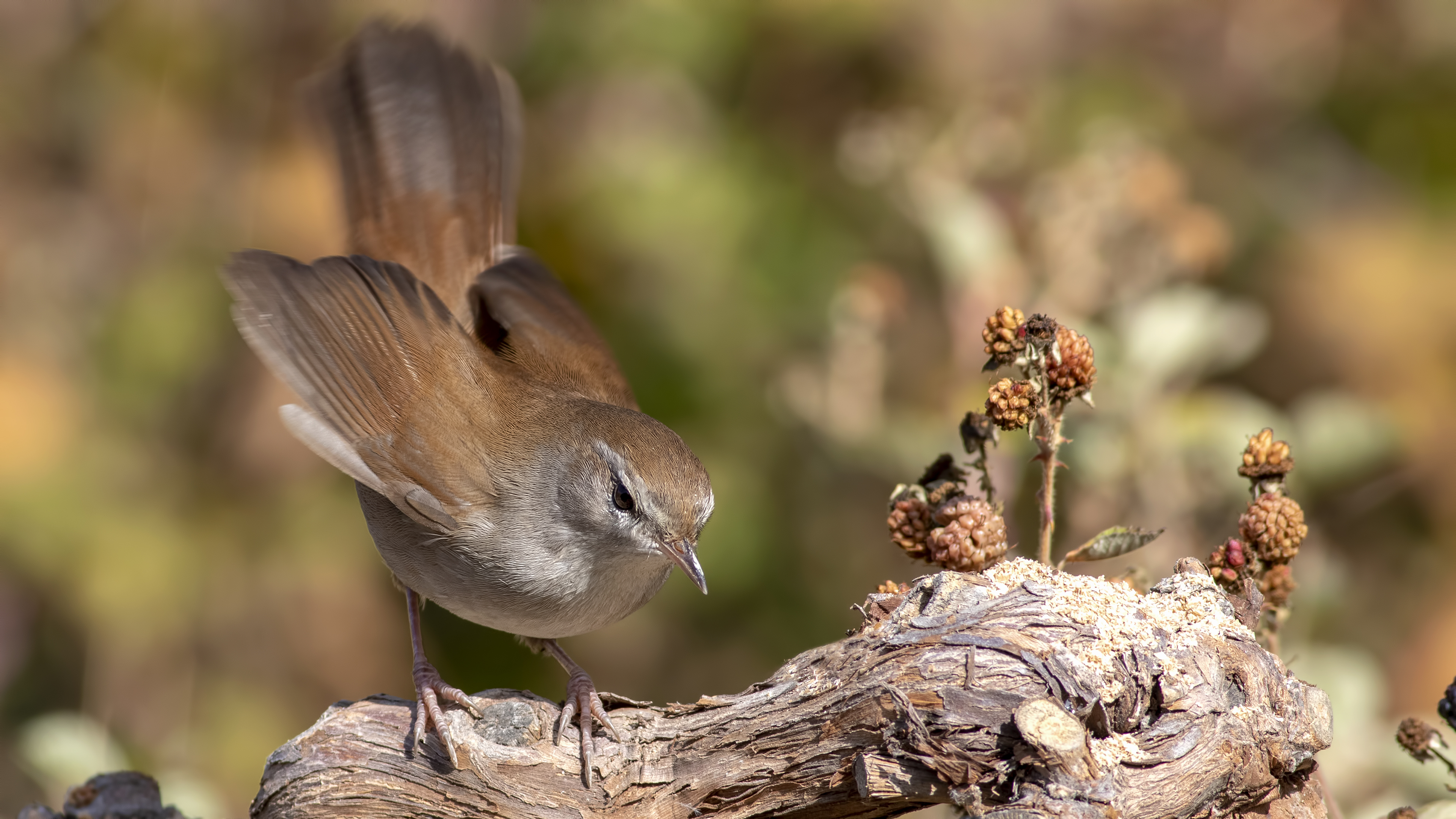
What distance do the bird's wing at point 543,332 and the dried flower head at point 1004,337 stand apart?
1.82 m

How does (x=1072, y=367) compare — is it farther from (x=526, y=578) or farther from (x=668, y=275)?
(x=668, y=275)

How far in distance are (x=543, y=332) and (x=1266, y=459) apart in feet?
7.49

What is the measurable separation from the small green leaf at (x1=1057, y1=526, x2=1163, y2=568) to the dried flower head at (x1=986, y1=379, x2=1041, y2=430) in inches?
10.8

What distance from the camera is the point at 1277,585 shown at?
2594mm

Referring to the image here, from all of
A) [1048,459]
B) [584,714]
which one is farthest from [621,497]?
[1048,459]

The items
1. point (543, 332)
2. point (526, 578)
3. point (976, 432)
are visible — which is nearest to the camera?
point (976, 432)

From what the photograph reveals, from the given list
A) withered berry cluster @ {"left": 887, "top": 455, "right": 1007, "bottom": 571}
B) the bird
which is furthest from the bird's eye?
withered berry cluster @ {"left": 887, "top": 455, "right": 1007, "bottom": 571}

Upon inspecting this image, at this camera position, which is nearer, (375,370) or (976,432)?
(976,432)

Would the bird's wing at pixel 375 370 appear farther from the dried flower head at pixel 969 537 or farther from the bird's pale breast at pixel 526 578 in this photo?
the dried flower head at pixel 969 537

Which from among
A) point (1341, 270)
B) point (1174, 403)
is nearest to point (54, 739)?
point (1174, 403)

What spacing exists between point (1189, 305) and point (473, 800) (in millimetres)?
2369

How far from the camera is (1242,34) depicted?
6.35 meters

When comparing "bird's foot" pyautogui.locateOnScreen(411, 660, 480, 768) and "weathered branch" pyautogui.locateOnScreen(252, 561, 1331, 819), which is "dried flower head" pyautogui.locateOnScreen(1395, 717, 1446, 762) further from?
"bird's foot" pyautogui.locateOnScreen(411, 660, 480, 768)

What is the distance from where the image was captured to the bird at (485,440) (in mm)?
3408
